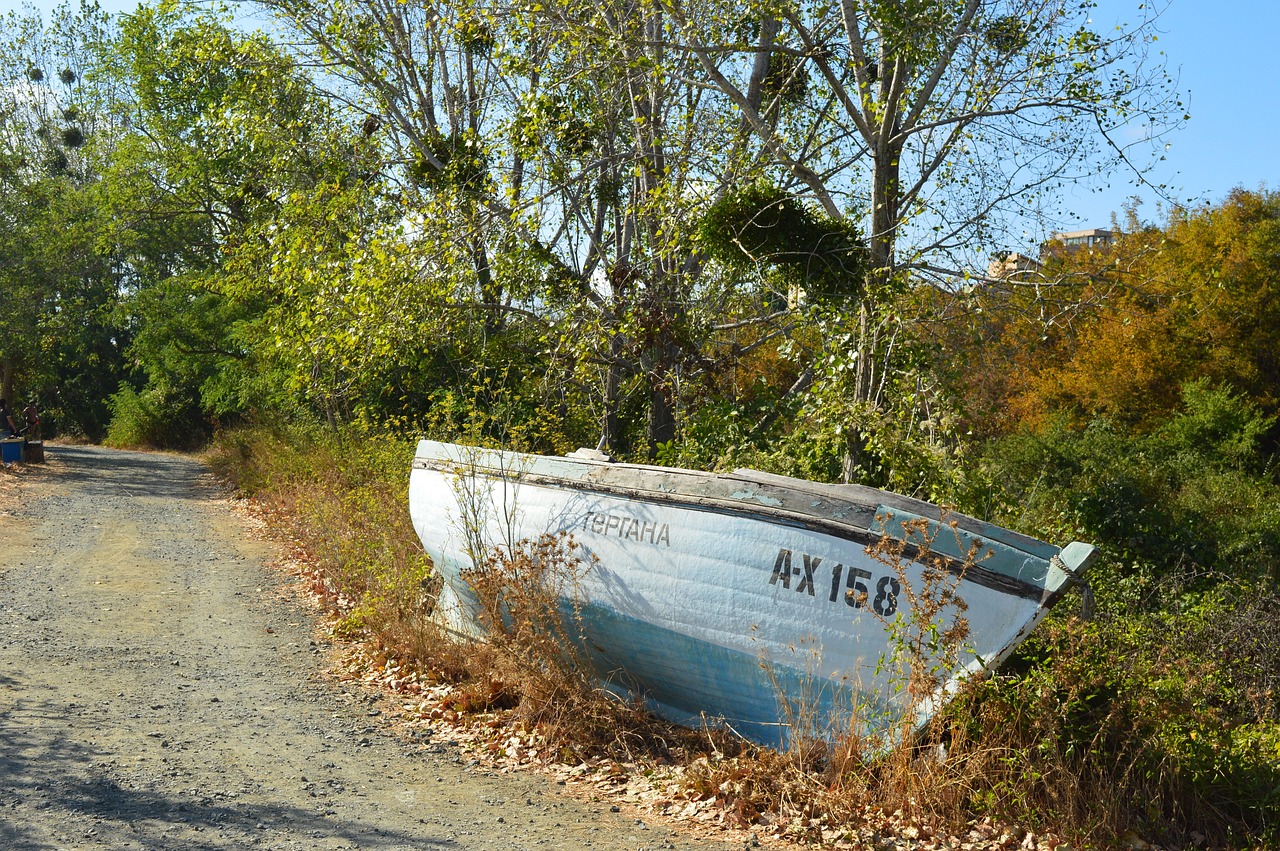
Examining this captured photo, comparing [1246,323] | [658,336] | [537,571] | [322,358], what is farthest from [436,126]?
[1246,323]

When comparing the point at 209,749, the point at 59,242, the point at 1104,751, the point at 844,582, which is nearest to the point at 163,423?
the point at 59,242

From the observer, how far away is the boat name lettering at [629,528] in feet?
21.2

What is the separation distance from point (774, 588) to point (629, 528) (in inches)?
45.4

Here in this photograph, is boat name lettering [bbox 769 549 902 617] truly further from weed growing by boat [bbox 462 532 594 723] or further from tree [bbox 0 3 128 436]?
tree [bbox 0 3 128 436]

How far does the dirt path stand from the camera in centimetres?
501

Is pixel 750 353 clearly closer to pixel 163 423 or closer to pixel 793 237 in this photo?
pixel 793 237

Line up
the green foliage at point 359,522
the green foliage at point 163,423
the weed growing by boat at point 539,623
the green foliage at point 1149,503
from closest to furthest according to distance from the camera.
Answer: the weed growing by boat at point 539,623, the green foliage at point 359,522, the green foliage at point 1149,503, the green foliage at point 163,423

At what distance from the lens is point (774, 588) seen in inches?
232

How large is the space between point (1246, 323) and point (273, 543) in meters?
22.1

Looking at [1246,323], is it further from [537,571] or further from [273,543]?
[537,571]

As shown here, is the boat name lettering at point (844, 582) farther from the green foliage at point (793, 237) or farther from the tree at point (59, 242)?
the tree at point (59, 242)

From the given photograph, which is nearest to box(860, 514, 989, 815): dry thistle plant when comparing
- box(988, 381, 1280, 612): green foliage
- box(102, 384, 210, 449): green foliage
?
box(988, 381, 1280, 612): green foliage

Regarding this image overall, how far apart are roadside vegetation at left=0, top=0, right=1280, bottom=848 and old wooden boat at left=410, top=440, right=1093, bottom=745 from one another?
239 millimetres

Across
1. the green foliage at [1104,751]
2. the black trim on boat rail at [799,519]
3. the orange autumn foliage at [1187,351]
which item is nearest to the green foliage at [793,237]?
the black trim on boat rail at [799,519]
